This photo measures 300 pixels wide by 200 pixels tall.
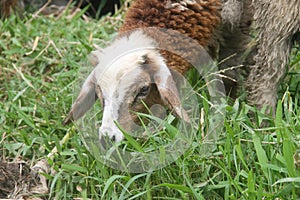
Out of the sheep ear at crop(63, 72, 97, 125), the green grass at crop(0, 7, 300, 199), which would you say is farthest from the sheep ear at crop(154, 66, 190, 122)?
the sheep ear at crop(63, 72, 97, 125)

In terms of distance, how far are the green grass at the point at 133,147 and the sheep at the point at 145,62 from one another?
0.21 meters

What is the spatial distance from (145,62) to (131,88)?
0.60ft

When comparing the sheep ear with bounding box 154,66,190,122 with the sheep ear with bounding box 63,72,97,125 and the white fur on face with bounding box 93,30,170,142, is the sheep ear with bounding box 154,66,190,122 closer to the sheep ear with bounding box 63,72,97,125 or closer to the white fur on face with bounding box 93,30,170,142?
the white fur on face with bounding box 93,30,170,142

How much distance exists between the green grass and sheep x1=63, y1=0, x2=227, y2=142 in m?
0.21

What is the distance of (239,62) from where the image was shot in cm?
430

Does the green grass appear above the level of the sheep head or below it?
below

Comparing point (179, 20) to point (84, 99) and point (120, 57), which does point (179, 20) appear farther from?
point (84, 99)

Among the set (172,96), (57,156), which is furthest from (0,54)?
(172,96)

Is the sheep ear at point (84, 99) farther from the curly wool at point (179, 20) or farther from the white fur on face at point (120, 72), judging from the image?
the curly wool at point (179, 20)

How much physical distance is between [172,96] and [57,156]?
0.75 metres

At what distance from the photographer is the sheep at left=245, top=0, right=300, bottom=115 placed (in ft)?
12.7

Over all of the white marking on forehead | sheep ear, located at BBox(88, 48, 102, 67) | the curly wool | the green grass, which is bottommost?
the green grass

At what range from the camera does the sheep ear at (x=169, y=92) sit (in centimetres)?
367

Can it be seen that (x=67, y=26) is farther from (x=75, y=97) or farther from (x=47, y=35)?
(x=75, y=97)
